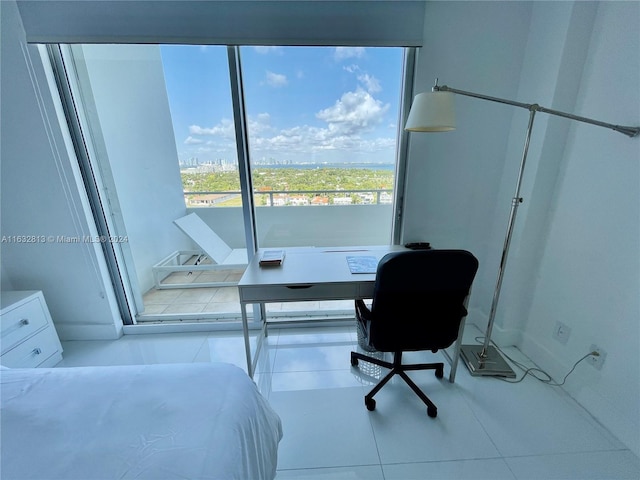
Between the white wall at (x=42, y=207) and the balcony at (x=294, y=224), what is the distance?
0.46 meters

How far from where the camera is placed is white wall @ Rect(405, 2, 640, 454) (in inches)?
48.9

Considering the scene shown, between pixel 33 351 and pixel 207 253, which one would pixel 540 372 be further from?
pixel 33 351

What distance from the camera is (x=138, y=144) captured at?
2199 millimetres

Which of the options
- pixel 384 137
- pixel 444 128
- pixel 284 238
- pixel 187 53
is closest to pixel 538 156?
pixel 444 128

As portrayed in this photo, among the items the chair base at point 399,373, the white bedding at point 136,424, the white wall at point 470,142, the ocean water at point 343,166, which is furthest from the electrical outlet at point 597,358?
the white bedding at point 136,424

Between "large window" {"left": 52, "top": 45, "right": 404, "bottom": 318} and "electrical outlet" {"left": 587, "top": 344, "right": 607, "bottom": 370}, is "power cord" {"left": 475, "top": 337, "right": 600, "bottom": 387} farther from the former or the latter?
"large window" {"left": 52, "top": 45, "right": 404, "bottom": 318}

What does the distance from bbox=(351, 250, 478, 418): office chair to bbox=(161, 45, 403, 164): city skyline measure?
111 cm

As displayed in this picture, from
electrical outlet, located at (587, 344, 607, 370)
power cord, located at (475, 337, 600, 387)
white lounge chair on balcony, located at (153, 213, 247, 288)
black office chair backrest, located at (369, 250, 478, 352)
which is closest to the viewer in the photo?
black office chair backrest, located at (369, 250, 478, 352)

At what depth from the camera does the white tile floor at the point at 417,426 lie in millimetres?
1150

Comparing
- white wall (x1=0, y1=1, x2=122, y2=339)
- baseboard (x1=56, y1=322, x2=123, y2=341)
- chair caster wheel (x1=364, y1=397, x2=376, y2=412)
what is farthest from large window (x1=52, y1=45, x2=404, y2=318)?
chair caster wheel (x1=364, y1=397, x2=376, y2=412)

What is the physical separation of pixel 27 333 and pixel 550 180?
3.51 m

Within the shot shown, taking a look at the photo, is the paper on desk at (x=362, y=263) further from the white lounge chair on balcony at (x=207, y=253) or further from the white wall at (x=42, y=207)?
the white wall at (x=42, y=207)

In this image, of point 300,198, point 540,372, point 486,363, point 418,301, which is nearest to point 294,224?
point 300,198

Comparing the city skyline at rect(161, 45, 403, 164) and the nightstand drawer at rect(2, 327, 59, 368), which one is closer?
the nightstand drawer at rect(2, 327, 59, 368)
